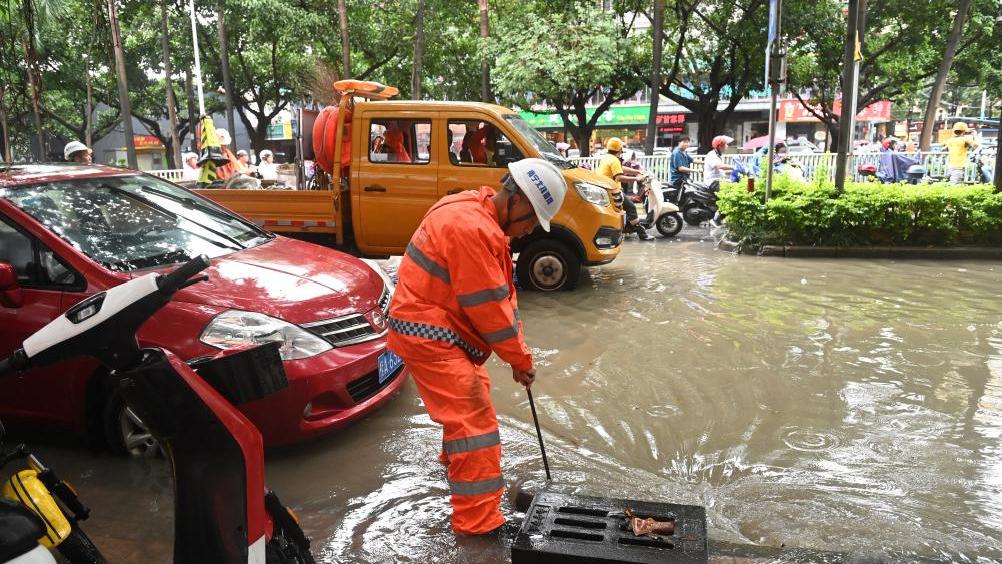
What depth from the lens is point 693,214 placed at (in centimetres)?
1327

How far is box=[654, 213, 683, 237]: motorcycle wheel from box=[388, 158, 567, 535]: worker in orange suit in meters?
9.45

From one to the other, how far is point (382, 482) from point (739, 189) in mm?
8428

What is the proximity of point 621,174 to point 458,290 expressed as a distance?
8.03 meters

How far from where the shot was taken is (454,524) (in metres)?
3.17

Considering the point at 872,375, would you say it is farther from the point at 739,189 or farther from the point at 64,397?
the point at 739,189

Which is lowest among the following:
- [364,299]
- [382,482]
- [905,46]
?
[382,482]

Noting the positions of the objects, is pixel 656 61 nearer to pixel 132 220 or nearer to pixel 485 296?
pixel 132 220

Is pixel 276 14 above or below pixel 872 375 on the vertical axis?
above

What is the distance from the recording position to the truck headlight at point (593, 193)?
7.71 meters

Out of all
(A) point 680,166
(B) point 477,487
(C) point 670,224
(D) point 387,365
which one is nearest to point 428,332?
(B) point 477,487

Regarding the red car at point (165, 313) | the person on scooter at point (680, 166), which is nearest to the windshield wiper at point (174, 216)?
the red car at point (165, 313)

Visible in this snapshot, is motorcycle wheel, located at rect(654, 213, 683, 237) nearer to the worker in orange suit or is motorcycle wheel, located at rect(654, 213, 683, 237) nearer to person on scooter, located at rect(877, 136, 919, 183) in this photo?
person on scooter, located at rect(877, 136, 919, 183)

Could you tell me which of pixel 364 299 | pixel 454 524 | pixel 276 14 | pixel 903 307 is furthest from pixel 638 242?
pixel 276 14

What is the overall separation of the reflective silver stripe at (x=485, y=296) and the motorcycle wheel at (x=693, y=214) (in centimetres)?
1097
